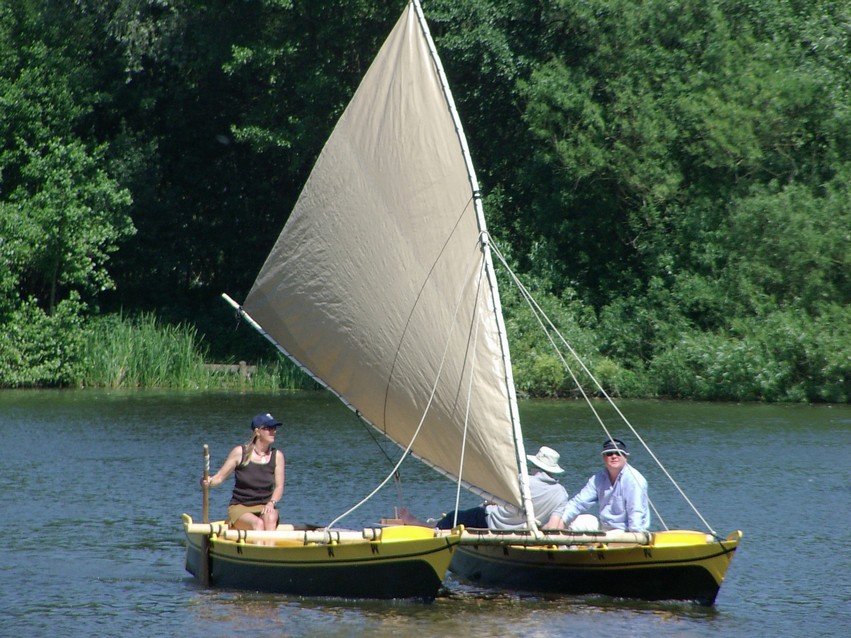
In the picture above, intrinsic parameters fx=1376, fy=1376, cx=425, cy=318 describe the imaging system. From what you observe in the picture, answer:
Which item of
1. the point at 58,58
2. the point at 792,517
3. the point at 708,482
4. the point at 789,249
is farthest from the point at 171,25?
the point at 792,517

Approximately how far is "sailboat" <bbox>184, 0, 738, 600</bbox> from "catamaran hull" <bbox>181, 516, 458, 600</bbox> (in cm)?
2

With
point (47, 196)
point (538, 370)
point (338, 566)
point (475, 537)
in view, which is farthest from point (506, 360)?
point (47, 196)

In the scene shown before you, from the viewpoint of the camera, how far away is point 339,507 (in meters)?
19.1

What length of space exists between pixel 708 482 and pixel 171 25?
25.4 meters

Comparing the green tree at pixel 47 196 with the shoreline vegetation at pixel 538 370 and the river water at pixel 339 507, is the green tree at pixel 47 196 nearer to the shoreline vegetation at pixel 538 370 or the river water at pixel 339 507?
the shoreline vegetation at pixel 538 370

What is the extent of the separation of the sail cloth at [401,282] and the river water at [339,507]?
1.46 metres

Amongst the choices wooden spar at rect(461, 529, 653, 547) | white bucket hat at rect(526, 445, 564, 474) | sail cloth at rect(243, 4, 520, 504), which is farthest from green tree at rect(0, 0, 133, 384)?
wooden spar at rect(461, 529, 653, 547)

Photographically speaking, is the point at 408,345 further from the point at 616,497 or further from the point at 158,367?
the point at 158,367

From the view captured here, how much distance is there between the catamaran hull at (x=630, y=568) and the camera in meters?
13.2

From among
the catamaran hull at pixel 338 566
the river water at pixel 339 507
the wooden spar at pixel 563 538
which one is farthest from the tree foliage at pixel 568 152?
the catamaran hull at pixel 338 566

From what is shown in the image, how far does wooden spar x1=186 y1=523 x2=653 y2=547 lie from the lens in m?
13.1

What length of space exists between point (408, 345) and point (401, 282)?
68 centimetres

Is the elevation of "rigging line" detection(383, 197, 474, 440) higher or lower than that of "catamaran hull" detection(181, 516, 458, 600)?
higher

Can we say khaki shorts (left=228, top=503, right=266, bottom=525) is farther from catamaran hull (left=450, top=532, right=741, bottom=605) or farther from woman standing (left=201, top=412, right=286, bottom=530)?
catamaran hull (left=450, top=532, right=741, bottom=605)
